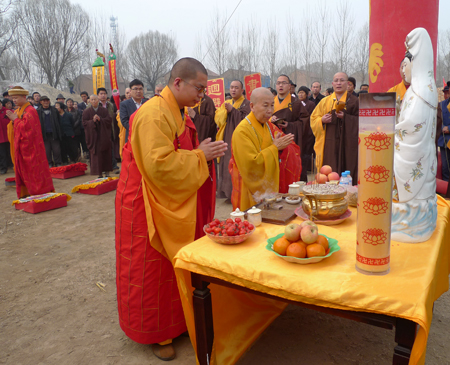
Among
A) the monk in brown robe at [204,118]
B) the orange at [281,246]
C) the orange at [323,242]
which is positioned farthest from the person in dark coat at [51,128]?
the orange at [323,242]

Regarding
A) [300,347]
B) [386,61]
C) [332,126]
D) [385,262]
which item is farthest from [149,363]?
[332,126]

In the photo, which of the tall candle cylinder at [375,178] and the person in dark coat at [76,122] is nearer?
the tall candle cylinder at [375,178]

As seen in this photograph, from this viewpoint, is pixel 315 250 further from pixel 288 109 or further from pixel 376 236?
pixel 288 109

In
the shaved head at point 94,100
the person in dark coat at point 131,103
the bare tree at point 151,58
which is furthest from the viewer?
the bare tree at point 151,58

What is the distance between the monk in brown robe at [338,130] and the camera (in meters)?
5.06

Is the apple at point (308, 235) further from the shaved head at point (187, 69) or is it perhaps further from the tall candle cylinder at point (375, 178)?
the shaved head at point (187, 69)

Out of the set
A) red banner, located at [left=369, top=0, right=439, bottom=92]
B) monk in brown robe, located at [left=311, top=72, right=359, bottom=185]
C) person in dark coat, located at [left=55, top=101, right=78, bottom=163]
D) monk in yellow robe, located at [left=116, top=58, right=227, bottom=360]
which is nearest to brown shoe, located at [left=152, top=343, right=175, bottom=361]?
monk in yellow robe, located at [left=116, top=58, right=227, bottom=360]

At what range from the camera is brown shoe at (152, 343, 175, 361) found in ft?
7.09

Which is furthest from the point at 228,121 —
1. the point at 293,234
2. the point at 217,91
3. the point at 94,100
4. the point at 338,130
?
the point at 293,234

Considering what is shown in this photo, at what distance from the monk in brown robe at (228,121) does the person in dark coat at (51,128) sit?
19.5ft

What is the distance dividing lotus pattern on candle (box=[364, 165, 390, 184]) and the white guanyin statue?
17.8 inches

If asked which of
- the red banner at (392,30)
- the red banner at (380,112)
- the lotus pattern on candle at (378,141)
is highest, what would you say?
the red banner at (392,30)

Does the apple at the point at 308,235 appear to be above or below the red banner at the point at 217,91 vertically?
below

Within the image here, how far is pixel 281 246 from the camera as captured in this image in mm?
1452
